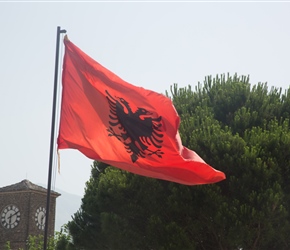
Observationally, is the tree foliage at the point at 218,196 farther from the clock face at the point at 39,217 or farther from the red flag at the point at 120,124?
the clock face at the point at 39,217

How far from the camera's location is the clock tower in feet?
181

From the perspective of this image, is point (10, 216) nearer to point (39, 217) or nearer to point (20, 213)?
point (20, 213)

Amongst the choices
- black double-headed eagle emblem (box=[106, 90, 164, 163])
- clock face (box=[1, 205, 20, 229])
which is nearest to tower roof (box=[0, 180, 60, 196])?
clock face (box=[1, 205, 20, 229])

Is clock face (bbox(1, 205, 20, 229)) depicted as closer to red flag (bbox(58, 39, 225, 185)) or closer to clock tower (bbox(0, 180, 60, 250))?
clock tower (bbox(0, 180, 60, 250))

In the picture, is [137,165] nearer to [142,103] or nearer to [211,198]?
[142,103]

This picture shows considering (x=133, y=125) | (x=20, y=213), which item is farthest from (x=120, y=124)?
(x=20, y=213)

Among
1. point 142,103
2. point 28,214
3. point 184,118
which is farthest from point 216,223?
point 28,214

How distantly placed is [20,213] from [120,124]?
150ft

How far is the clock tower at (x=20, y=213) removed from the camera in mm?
55062

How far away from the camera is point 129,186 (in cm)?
2030

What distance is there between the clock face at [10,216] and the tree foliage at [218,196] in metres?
35.9

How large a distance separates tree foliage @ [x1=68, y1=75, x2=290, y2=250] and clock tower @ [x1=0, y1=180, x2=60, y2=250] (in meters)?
34.9

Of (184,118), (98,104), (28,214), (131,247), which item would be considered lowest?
(131,247)

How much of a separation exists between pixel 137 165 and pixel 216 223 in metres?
7.06
